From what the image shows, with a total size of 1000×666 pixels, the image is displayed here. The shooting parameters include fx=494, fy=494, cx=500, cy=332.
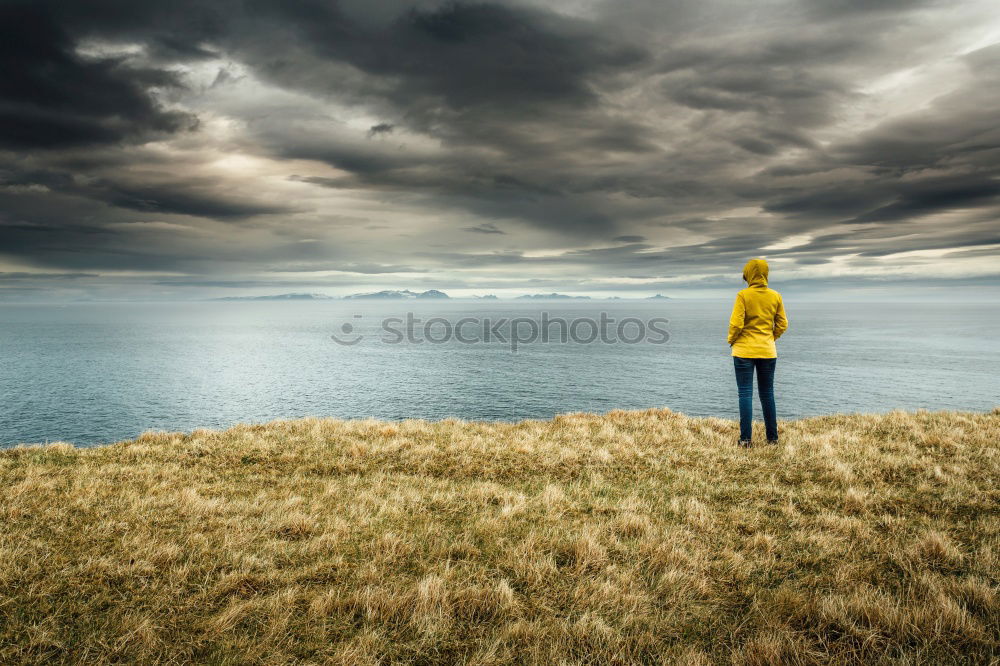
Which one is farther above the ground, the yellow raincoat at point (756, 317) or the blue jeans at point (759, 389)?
the yellow raincoat at point (756, 317)

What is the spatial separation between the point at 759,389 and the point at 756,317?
1607 millimetres

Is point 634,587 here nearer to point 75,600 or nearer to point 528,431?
point 75,600

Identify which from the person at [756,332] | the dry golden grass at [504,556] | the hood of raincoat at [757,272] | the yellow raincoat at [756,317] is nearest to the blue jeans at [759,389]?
the person at [756,332]

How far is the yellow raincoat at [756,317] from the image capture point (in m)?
10.5

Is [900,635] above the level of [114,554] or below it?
below

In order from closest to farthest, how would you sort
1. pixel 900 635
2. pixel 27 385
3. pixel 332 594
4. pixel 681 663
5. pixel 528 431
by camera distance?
pixel 681 663
pixel 900 635
pixel 332 594
pixel 528 431
pixel 27 385

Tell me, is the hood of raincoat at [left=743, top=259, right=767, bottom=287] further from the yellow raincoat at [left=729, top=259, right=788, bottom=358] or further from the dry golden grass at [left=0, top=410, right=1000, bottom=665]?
the dry golden grass at [left=0, top=410, right=1000, bottom=665]

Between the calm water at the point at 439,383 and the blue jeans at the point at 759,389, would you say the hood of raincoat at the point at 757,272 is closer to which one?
the blue jeans at the point at 759,389

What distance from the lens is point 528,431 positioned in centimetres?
1295

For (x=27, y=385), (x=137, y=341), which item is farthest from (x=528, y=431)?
(x=137, y=341)

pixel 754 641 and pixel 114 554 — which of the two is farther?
pixel 114 554

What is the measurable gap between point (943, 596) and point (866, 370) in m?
77.5

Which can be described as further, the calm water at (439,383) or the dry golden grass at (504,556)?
the calm water at (439,383)

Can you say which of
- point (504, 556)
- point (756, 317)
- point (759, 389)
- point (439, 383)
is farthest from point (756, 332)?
point (439, 383)
